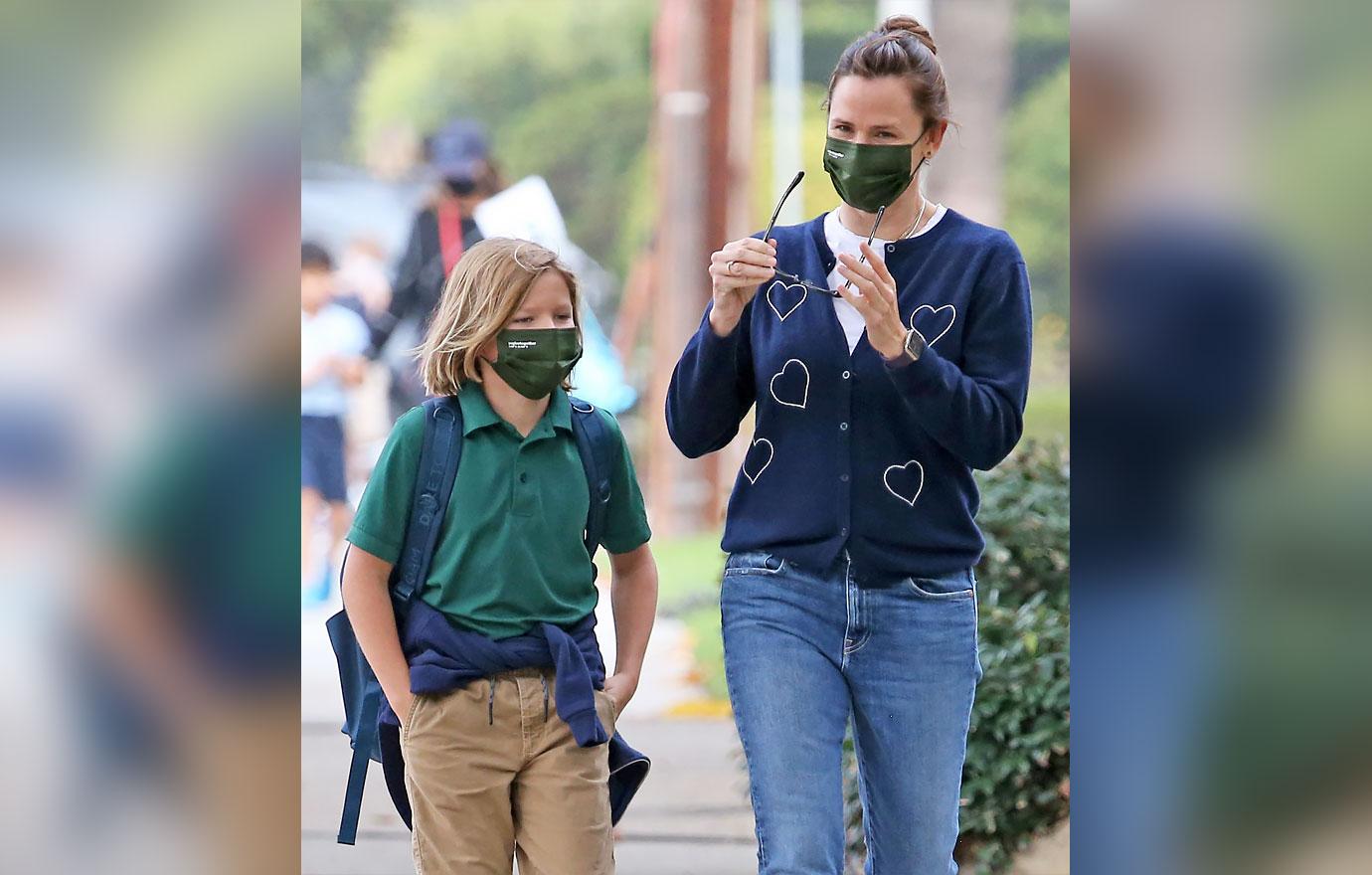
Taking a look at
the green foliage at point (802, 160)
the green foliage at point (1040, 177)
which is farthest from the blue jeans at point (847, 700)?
the green foliage at point (802, 160)

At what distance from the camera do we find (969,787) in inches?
179

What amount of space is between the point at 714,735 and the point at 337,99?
462 centimetres

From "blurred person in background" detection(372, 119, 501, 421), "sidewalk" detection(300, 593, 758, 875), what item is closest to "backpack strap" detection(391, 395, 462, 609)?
"sidewalk" detection(300, 593, 758, 875)

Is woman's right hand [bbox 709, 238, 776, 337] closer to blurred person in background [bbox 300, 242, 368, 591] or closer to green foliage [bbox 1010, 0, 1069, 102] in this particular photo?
blurred person in background [bbox 300, 242, 368, 591]

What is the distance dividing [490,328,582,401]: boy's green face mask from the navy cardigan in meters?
0.24

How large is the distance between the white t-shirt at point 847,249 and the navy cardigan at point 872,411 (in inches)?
0.7

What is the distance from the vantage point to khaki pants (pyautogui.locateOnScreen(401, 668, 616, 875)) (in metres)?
3.11

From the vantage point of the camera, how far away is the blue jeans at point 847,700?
303 centimetres

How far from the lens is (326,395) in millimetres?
9172

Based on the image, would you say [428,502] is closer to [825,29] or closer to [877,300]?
[877,300]
